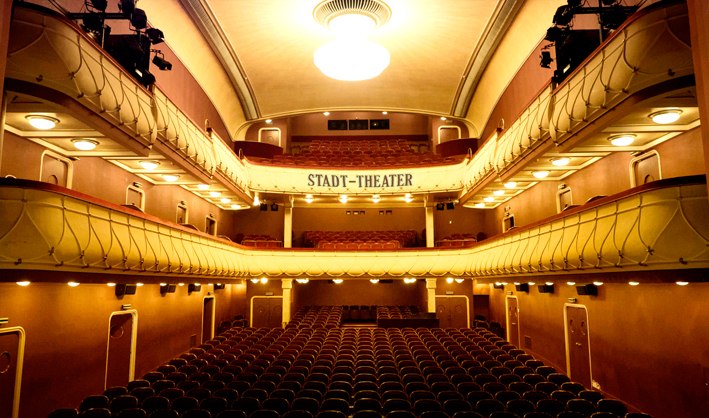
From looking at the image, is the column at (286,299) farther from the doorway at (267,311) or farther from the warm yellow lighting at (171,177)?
the warm yellow lighting at (171,177)

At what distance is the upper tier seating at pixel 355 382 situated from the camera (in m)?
7.54

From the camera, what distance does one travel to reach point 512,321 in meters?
17.6

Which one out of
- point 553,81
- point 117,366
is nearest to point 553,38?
point 553,81

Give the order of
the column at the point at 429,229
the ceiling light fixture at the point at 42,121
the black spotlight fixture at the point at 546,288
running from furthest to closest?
the column at the point at 429,229 → the black spotlight fixture at the point at 546,288 → the ceiling light fixture at the point at 42,121

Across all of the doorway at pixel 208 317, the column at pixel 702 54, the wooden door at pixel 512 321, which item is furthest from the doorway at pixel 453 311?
the column at pixel 702 54

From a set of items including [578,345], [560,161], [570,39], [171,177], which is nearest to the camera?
[570,39]

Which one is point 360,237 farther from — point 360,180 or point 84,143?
point 84,143

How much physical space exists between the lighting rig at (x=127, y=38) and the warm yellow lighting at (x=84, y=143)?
1.43m

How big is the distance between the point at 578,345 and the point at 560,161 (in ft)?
16.0

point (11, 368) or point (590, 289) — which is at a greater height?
point (590, 289)

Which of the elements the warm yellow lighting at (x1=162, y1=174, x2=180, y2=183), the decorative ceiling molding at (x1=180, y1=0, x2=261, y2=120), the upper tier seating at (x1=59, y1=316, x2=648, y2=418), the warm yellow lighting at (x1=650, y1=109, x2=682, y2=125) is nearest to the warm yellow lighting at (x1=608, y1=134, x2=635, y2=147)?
the warm yellow lighting at (x1=650, y1=109, x2=682, y2=125)

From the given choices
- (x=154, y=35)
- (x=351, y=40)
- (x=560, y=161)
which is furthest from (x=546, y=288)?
(x=154, y=35)

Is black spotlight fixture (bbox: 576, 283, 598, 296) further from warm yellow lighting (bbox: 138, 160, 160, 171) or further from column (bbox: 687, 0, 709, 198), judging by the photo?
warm yellow lighting (bbox: 138, 160, 160, 171)

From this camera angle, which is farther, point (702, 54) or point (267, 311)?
point (267, 311)
